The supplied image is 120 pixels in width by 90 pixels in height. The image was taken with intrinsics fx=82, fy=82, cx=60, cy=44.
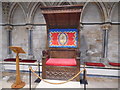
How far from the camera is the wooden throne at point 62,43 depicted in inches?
94.3

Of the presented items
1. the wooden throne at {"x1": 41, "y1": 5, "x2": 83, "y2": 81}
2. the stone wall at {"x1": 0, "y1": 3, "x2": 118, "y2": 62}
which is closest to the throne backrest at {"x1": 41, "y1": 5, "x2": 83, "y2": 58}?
the wooden throne at {"x1": 41, "y1": 5, "x2": 83, "y2": 81}

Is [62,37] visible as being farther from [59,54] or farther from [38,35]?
[38,35]

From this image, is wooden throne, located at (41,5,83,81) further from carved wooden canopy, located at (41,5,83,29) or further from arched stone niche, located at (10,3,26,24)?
arched stone niche, located at (10,3,26,24)

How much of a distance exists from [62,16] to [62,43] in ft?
3.17

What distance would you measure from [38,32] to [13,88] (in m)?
2.72

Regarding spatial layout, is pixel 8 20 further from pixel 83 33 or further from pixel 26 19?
pixel 83 33

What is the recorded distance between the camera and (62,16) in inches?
102

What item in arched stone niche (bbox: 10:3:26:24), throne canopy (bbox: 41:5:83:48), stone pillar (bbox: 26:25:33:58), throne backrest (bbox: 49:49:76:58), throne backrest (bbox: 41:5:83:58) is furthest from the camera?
arched stone niche (bbox: 10:3:26:24)

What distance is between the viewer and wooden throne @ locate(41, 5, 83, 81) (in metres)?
2.39

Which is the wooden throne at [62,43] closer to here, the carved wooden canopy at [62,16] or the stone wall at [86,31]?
the carved wooden canopy at [62,16]

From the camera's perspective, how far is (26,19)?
13.2ft

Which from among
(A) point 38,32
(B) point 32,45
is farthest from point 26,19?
(B) point 32,45

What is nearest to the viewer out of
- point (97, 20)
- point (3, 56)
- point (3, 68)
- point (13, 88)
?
point (13, 88)

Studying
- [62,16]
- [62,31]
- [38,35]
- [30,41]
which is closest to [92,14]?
[62,31]
